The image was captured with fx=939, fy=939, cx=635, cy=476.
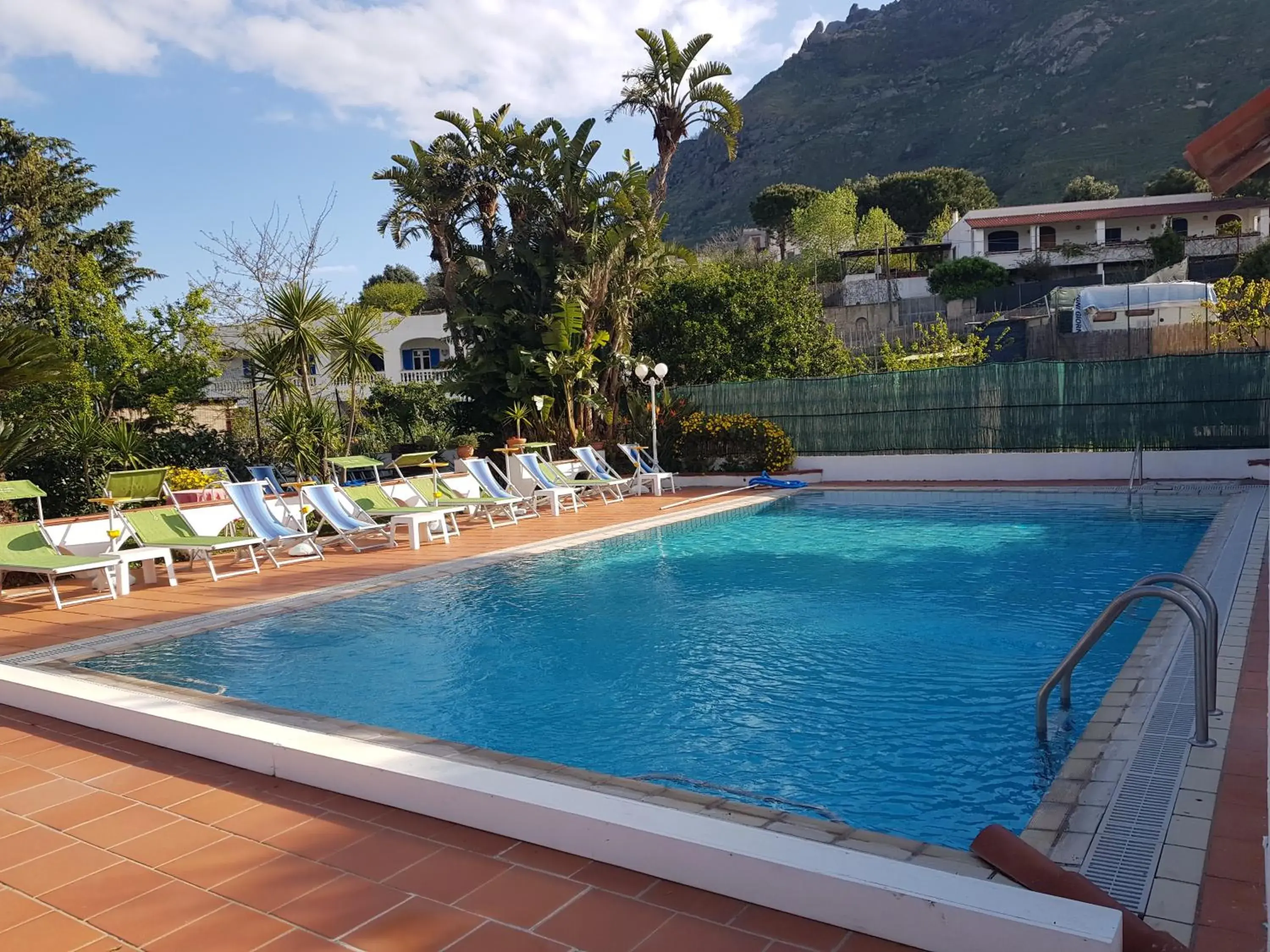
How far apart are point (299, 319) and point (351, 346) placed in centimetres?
99

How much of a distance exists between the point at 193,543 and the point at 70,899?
269 inches

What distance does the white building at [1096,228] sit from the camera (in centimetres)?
5297

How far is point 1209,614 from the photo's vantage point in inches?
160

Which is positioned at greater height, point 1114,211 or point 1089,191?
point 1089,191

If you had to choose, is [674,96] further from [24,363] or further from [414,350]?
[414,350]

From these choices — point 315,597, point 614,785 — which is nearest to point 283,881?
point 614,785

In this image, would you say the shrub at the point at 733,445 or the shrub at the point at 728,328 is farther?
the shrub at the point at 728,328

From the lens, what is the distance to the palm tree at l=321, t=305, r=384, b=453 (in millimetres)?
15508

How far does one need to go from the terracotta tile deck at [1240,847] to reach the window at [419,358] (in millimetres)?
39466

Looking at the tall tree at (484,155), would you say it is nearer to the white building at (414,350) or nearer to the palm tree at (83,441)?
the white building at (414,350)

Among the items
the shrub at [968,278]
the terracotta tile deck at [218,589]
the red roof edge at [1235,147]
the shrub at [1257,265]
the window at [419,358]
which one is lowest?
the terracotta tile deck at [218,589]

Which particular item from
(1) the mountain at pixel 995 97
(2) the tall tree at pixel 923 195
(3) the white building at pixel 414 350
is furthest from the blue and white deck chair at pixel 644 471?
(1) the mountain at pixel 995 97

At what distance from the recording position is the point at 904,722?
17.9 ft

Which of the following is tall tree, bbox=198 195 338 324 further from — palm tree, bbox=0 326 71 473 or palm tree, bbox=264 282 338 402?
palm tree, bbox=0 326 71 473
